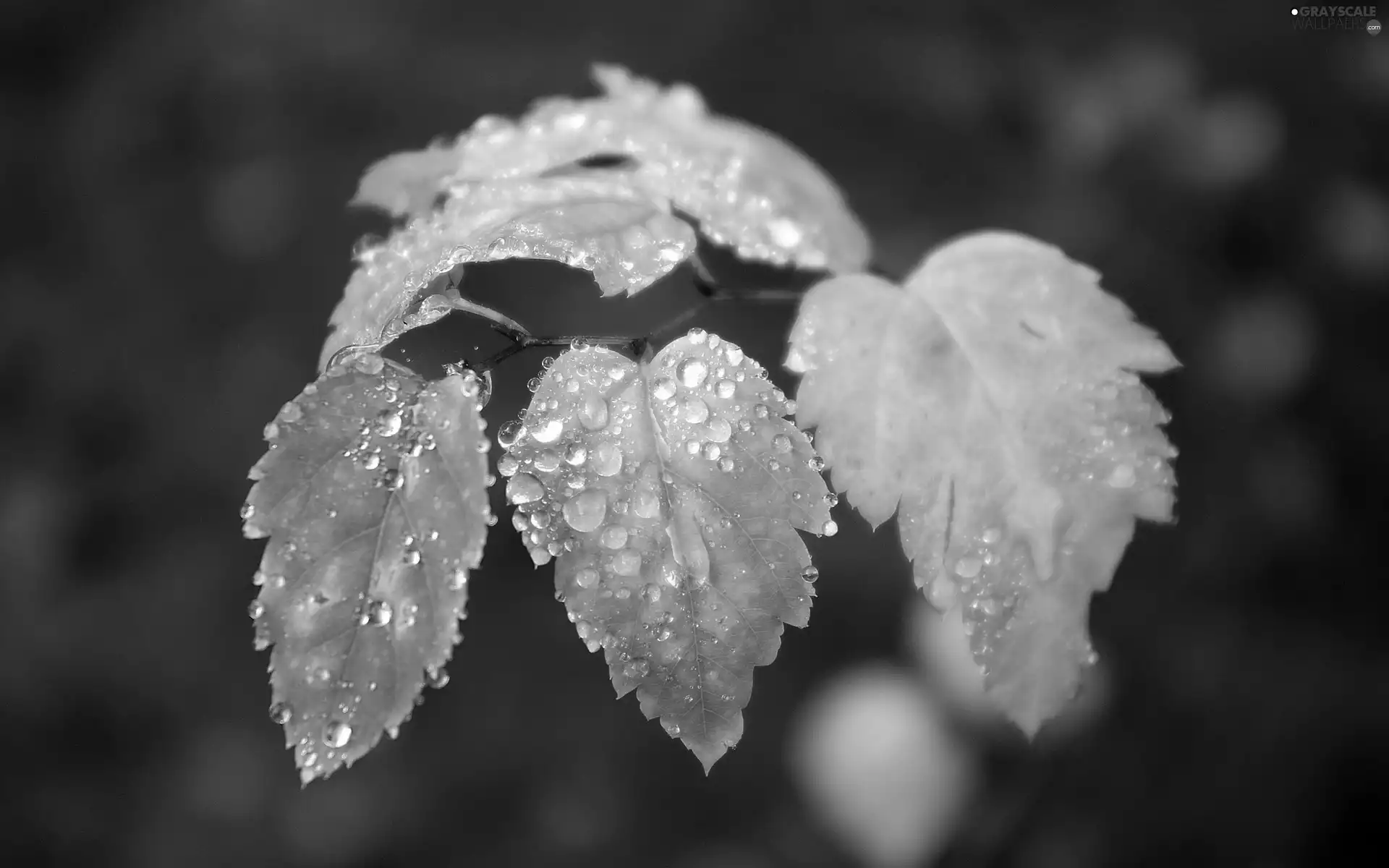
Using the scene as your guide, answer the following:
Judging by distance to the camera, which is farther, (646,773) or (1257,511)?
(646,773)

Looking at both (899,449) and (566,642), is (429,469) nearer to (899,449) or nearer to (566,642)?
(899,449)

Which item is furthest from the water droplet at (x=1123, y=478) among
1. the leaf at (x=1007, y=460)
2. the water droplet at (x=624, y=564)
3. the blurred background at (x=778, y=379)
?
the blurred background at (x=778, y=379)

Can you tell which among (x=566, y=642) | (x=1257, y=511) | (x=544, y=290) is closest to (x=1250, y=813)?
(x=1257, y=511)

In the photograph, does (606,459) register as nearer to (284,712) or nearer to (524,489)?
(524,489)

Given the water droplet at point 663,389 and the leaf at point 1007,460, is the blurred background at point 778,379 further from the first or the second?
the water droplet at point 663,389

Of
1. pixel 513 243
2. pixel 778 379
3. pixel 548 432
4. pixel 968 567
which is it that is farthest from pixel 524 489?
pixel 778 379

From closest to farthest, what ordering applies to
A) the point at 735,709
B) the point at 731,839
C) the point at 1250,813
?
1. the point at 735,709
2. the point at 1250,813
3. the point at 731,839
